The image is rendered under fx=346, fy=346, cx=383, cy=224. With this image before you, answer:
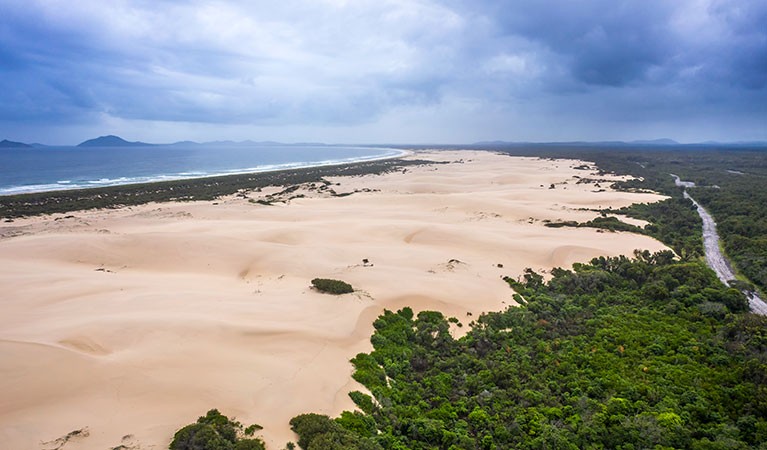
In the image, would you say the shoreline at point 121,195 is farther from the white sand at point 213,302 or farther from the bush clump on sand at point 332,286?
the bush clump on sand at point 332,286

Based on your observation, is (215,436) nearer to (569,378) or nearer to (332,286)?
(332,286)

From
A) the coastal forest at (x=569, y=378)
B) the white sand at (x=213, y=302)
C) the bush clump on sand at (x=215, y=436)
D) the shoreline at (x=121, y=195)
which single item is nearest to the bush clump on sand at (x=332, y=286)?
the white sand at (x=213, y=302)

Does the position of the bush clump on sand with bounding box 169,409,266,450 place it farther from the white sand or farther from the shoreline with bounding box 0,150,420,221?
the shoreline with bounding box 0,150,420,221

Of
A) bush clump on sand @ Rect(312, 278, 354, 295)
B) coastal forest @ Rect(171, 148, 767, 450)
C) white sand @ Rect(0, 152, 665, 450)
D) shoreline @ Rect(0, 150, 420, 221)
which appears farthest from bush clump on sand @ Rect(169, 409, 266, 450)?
shoreline @ Rect(0, 150, 420, 221)

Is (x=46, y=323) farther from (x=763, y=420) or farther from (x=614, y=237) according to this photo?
(x=614, y=237)

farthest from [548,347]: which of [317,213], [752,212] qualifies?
[752,212]

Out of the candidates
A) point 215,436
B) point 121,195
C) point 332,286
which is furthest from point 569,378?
point 121,195
